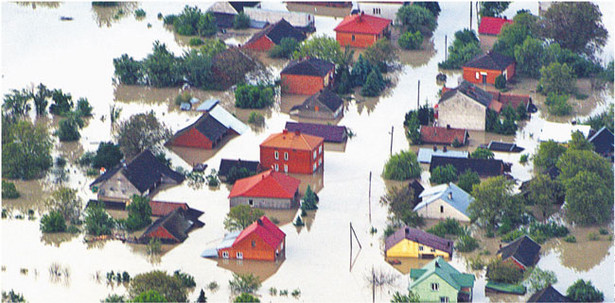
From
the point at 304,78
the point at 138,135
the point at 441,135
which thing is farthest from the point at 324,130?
the point at 138,135

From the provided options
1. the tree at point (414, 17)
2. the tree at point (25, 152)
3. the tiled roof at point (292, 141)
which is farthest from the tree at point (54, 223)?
the tree at point (414, 17)

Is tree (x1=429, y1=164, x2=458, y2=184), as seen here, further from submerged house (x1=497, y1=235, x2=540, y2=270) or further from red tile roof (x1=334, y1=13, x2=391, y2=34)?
red tile roof (x1=334, y1=13, x2=391, y2=34)

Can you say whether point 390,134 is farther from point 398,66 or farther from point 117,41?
point 117,41

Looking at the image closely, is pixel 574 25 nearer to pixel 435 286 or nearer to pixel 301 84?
pixel 301 84

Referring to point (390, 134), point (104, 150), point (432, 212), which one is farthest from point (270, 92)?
point (432, 212)

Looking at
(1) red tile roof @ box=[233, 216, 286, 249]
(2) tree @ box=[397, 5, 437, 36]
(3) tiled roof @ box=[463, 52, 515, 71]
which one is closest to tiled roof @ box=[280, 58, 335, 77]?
(3) tiled roof @ box=[463, 52, 515, 71]
